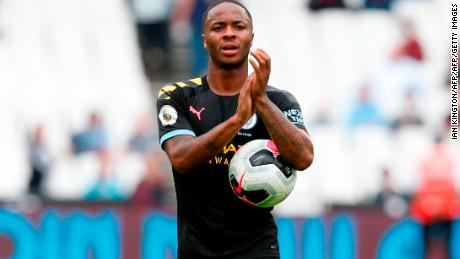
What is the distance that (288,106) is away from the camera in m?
6.55

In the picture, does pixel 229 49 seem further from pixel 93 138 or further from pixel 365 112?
pixel 365 112

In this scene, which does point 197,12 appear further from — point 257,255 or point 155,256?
point 257,255

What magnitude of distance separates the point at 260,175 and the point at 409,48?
1161 cm

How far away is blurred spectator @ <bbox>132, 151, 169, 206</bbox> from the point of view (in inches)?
587

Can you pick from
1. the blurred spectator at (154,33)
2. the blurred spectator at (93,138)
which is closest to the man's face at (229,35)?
the blurred spectator at (93,138)

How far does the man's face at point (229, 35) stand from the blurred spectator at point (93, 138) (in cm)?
1027

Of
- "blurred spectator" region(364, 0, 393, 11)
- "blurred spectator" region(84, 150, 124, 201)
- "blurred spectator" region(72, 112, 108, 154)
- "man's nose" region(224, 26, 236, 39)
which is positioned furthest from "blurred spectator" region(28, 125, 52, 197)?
"man's nose" region(224, 26, 236, 39)

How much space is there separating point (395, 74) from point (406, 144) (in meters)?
1.43

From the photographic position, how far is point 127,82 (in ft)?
60.1

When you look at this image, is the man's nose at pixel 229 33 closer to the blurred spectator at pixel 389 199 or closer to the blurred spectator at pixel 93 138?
the blurred spectator at pixel 389 199

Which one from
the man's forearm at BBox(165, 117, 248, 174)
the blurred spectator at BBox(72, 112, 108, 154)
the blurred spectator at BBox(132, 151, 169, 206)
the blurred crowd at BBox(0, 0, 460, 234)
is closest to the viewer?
the man's forearm at BBox(165, 117, 248, 174)

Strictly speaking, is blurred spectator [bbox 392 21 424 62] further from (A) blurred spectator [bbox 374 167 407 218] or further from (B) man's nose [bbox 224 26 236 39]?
(B) man's nose [bbox 224 26 236 39]

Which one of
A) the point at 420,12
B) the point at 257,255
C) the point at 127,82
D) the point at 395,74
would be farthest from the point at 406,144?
the point at 257,255

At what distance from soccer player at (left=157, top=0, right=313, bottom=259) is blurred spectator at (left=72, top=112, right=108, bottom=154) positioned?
394 inches
